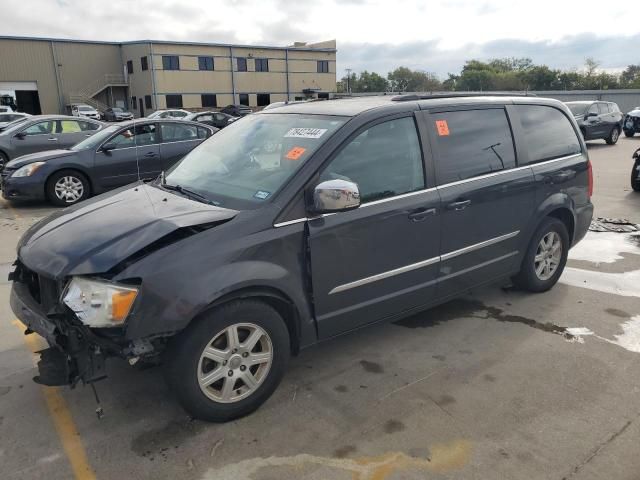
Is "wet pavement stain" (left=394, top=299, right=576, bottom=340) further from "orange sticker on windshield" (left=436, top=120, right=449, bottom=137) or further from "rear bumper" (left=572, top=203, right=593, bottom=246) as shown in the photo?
"orange sticker on windshield" (left=436, top=120, right=449, bottom=137)

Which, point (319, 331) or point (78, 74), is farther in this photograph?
point (78, 74)

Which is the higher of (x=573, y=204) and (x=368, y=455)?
(x=573, y=204)

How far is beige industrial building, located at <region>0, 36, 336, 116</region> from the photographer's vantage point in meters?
51.2

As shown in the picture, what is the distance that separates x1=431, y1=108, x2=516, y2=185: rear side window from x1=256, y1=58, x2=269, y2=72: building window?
5865 centimetres

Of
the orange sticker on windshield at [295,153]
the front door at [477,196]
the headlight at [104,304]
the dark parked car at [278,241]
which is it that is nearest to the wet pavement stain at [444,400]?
the dark parked car at [278,241]

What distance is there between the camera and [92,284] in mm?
2604


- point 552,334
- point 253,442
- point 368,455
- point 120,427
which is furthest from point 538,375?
point 120,427

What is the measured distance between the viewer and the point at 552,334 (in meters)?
4.08

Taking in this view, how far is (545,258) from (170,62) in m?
54.9

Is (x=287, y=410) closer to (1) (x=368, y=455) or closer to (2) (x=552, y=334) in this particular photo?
(1) (x=368, y=455)

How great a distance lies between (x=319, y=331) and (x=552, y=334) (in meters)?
2.05

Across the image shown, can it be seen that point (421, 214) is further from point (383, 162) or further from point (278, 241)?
point (278, 241)

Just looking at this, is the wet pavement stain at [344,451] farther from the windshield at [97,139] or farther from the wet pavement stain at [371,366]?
the windshield at [97,139]

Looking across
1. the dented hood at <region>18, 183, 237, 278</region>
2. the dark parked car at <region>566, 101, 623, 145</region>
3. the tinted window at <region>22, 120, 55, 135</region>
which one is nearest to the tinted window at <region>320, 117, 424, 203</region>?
the dented hood at <region>18, 183, 237, 278</region>
